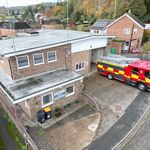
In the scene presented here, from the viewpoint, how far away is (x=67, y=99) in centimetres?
1556

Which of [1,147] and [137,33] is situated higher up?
[137,33]

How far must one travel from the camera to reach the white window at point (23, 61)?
14569 mm

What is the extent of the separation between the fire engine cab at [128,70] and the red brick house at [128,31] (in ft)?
44.4

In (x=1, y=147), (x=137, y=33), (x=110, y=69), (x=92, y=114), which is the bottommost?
(x=1, y=147)

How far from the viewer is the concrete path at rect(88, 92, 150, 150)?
10.9m

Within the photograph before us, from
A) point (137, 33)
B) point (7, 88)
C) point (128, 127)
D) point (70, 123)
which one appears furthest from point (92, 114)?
point (137, 33)

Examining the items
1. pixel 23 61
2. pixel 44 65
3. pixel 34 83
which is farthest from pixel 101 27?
pixel 34 83

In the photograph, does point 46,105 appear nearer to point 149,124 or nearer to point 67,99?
point 67,99

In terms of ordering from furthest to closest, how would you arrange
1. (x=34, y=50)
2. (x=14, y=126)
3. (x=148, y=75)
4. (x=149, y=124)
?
(x=148, y=75) → (x=34, y=50) → (x=14, y=126) → (x=149, y=124)

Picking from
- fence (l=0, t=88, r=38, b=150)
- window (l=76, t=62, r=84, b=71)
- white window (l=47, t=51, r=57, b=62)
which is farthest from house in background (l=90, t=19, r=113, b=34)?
fence (l=0, t=88, r=38, b=150)

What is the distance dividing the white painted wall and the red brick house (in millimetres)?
10954

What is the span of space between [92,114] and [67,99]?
2938 millimetres

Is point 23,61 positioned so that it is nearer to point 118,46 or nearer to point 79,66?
point 79,66

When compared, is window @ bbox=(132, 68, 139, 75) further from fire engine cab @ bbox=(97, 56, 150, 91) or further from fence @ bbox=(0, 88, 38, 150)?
fence @ bbox=(0, 88, 38, 150)
